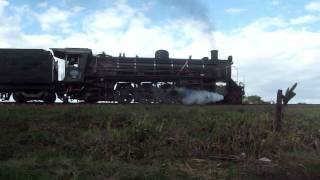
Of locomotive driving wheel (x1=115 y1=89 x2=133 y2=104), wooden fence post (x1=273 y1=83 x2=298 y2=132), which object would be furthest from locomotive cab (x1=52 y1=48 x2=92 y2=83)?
wooden fence post (x1=273 y1=83 x2=298 y2=132)

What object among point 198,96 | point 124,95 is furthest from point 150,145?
point 198,96

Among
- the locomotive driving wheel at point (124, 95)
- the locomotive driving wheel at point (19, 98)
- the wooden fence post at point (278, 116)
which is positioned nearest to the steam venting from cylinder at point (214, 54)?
the locomotive driving wheel at point (124, 95)

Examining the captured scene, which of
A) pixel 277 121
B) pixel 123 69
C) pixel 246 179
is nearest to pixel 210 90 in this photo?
pixel 123 69

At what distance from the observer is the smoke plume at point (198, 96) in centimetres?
2477

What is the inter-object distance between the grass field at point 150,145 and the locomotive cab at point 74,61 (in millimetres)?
8873

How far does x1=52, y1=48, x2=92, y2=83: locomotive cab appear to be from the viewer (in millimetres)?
24438

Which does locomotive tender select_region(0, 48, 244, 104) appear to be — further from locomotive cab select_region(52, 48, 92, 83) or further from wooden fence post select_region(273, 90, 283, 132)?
wooden fence post select_region(273, 90, 283, 132)

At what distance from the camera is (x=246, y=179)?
432 inches

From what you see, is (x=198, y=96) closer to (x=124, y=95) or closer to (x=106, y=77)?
(x=124, y=95)

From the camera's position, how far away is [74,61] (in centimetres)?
2494

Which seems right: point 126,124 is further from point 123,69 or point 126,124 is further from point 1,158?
point 123,69

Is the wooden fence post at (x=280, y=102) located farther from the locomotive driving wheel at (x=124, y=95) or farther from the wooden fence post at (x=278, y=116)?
the locomotive driving wheel at (x=124, y=95)

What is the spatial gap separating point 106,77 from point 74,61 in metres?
1.74

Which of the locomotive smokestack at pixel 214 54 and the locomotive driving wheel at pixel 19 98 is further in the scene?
the locomotive smokestack at pixel 214 54
